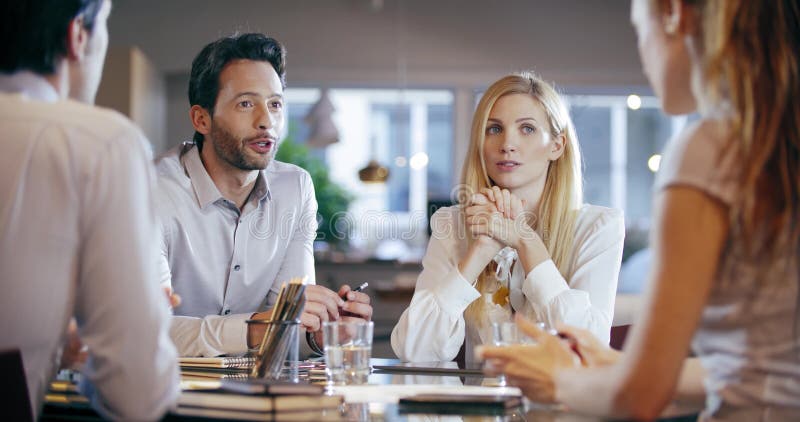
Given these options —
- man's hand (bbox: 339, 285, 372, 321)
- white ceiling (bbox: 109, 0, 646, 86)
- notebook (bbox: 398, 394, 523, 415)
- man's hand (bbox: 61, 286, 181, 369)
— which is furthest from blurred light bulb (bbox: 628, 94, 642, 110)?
man's hand (bbox: 61, 286, 181, 369)

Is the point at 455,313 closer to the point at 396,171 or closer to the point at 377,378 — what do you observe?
the point at 377,378

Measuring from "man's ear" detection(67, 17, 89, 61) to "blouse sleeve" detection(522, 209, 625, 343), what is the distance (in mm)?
1252

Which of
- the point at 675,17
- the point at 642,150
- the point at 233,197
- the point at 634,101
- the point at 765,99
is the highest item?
the point at 634,101

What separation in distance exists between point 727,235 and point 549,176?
4.95ft

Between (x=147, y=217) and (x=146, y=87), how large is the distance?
225 inches

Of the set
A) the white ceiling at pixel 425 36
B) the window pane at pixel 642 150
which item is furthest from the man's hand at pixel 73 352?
the window pane at pixel 642 150

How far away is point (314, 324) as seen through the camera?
219 centimetres

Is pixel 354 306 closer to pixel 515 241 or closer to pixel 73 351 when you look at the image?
pixel 515 241

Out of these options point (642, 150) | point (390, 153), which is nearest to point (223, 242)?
point (642, 150)

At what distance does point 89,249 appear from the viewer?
3.84 ft

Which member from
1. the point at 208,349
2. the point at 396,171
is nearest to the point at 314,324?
the point at 208,349

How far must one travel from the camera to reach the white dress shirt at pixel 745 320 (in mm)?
1127

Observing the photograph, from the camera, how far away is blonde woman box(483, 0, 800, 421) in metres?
1.09

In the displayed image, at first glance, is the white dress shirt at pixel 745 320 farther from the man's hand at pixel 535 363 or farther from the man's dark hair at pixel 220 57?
the man's dark hair at pixel 220 57
